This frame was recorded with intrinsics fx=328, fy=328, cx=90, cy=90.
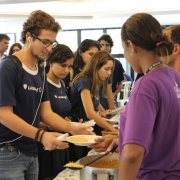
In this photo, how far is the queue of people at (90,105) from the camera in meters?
0.90

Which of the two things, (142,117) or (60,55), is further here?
(60,55)

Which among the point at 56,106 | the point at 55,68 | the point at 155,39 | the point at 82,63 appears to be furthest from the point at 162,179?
the point at 82,63

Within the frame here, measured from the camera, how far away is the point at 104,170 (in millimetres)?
1155

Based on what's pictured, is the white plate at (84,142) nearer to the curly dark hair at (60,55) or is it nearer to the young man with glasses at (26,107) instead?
the young man with glasses at (26,107)

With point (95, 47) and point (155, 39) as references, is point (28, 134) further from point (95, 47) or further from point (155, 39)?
point (95, 47)

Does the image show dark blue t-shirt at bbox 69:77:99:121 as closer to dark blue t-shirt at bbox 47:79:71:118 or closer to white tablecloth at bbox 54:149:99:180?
dark blue t-shirt at bbox 47:79:71:118

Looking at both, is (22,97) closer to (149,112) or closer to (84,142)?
(84,142)

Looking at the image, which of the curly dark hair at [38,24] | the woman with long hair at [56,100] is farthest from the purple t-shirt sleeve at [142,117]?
the woman with long hair at [56,100]

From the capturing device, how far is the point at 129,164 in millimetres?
898

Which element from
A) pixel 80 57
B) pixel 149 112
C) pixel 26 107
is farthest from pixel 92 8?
pixel 149 112

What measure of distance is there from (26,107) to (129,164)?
0.65m

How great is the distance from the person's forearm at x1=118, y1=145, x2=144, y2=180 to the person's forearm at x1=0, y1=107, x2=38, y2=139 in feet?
1.80

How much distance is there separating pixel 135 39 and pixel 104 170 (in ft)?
1.58

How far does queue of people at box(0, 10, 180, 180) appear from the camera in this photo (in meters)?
0.90
